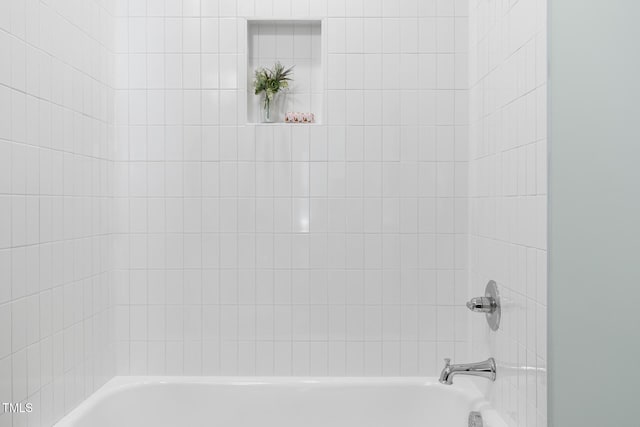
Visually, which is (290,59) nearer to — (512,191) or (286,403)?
(512,191)

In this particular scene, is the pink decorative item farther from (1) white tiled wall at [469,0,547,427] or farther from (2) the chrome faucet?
(2) the chrome faucet

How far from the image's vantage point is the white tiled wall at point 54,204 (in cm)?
136

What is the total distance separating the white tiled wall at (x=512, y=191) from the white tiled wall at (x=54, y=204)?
153cm

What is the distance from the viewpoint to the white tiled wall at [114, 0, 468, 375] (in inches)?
82.3

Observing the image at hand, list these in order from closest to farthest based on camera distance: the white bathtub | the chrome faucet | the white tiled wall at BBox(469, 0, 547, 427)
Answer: the white tiled wall at BBox(469, 0, 547, 427)
the chrome faucet
the white bathtub

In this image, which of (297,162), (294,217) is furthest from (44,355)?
(297,162)

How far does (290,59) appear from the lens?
2.21 m

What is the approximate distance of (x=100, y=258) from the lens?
1955mm

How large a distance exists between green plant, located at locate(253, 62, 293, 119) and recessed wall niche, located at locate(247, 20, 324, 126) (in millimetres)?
31

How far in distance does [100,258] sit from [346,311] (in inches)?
42.3

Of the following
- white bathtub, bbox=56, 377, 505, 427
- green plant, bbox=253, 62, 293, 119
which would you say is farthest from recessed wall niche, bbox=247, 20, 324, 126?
white bathtub, bbox=56, 377, 505, 427

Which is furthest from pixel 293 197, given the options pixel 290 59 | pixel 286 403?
pixel 286 403

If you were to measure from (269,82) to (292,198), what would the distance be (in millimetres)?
546

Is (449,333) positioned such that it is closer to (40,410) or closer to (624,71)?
(624,71)
